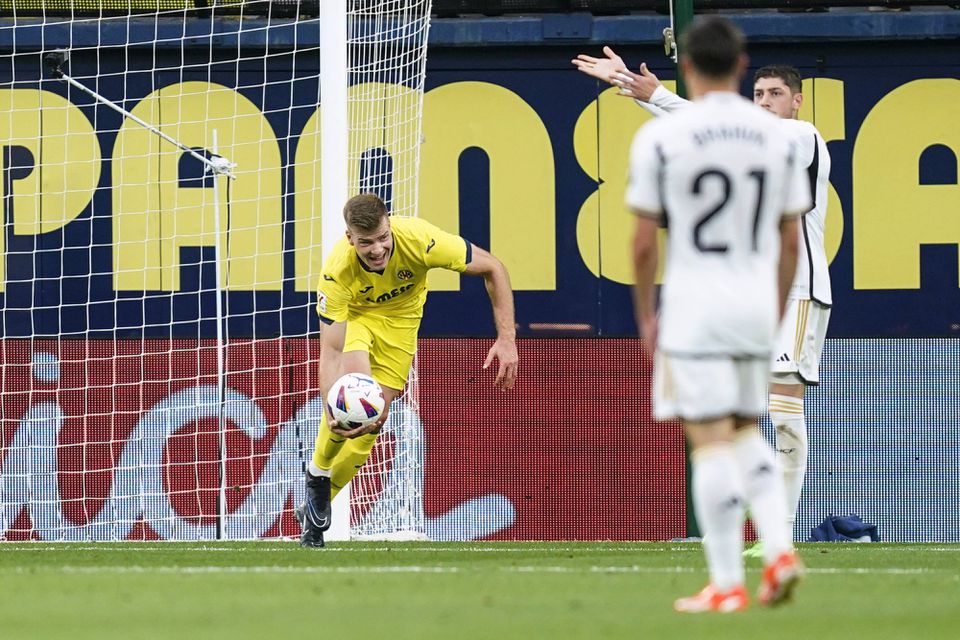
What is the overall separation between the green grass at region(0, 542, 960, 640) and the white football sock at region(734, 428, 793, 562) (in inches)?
9.0

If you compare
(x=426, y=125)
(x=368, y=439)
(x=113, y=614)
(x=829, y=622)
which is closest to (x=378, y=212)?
(x=368, y=439)

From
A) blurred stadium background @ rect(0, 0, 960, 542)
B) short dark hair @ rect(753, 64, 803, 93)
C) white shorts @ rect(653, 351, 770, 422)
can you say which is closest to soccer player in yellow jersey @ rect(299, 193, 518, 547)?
short dark hair @ rect(753, 64, 803, 93)

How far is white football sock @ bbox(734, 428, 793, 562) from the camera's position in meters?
4.23

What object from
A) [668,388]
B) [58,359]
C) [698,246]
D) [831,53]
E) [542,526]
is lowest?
[542,526]

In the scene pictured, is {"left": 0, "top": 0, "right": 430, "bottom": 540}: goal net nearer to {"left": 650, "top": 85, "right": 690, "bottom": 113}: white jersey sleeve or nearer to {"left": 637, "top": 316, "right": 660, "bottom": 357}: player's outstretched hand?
{"left": 650, "top": 85, "right": 690, "bottom": 113}: white jersey sleeve

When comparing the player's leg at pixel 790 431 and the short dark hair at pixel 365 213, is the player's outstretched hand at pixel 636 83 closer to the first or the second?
the short dark hair at pixel 365 213

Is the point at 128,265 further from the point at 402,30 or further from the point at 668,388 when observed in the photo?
the point at 668,388

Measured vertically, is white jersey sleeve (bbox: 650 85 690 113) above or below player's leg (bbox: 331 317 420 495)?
above

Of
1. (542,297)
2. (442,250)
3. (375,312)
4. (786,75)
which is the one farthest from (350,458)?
(542,297)

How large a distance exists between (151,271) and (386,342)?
457 cm

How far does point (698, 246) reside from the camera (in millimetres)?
4227

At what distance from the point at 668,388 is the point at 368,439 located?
3.75 meters

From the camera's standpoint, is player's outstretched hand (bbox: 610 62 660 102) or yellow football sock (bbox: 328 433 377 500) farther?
yellow football sock (bbox: 328 433 377 500)

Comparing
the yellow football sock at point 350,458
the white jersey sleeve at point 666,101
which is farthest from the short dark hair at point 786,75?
the yellow football sock at point 350,458
